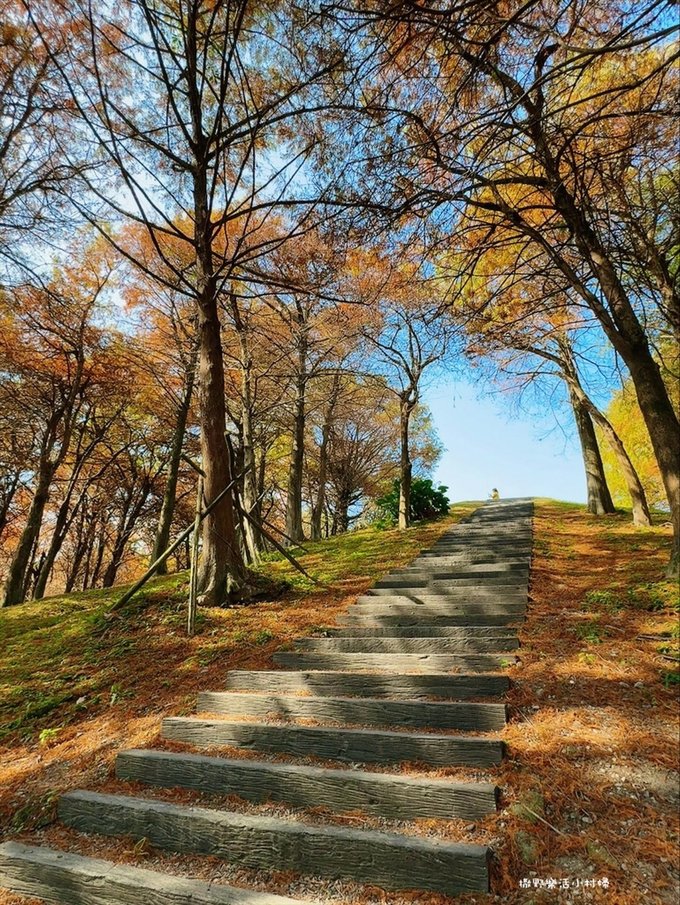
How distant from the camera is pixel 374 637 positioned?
4.59m

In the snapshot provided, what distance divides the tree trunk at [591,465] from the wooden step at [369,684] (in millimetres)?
9721

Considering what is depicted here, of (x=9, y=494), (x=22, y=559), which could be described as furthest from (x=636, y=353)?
(x=9, y=494)

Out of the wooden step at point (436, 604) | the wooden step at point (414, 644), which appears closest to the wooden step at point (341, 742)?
the wooden step at point (414, 644)

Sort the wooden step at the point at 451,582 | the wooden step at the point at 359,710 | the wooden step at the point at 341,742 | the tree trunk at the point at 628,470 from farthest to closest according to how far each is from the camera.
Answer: the tree trunk at the point at 628,470 < the wooden step at the point at 451,582 < the wooden step at the point at 359,710 < the wooden step at the point at 341,742

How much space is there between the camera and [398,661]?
3.95 meters

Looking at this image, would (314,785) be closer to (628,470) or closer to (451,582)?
(451,582)

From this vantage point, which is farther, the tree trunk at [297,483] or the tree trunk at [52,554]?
the tree trunk at [297,483]

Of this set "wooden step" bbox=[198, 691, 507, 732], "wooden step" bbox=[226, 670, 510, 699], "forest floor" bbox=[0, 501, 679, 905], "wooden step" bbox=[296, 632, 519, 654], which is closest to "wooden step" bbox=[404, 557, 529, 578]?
"forest floor" bbox=[0, 501, 679, 905]

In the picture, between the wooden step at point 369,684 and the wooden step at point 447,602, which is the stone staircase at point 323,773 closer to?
the wooden step at point 369,684

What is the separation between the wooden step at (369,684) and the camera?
328 centimetres

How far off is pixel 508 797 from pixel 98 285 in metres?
13.0

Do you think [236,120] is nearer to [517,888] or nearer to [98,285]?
[98,285]

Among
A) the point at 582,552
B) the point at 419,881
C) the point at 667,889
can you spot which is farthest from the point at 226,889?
the point at 582,552

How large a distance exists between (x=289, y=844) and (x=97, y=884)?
948 millimetres
